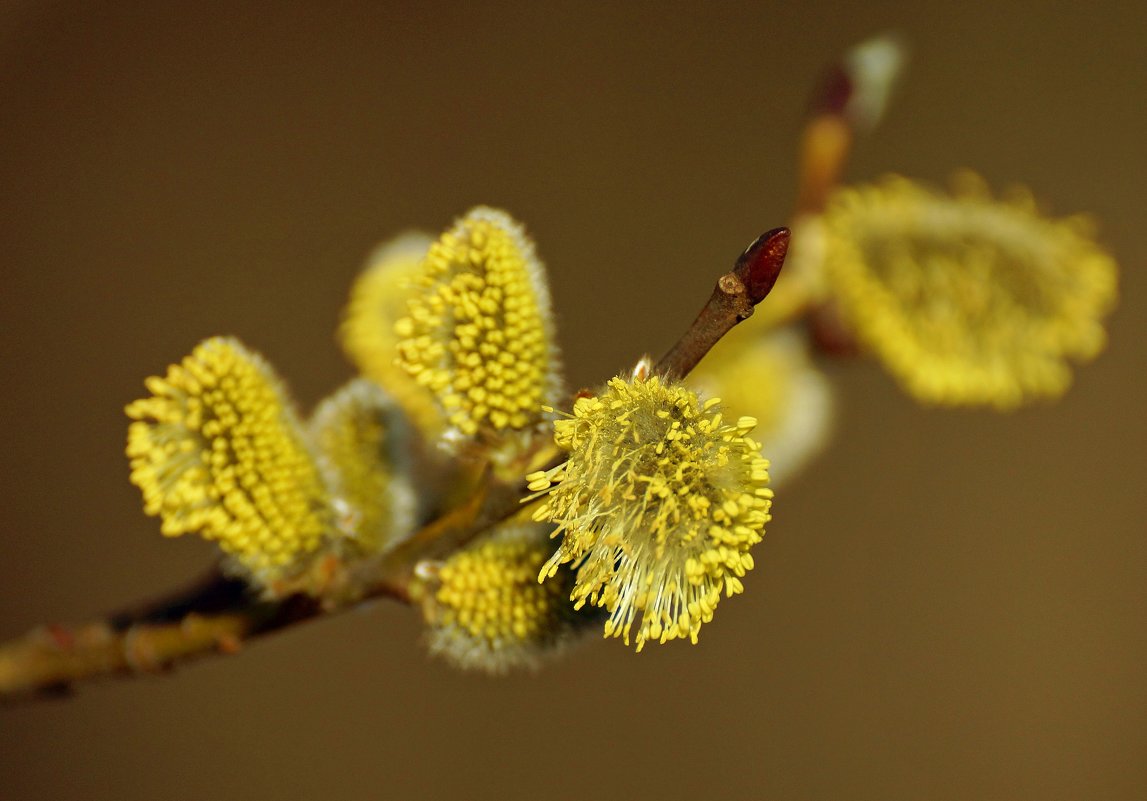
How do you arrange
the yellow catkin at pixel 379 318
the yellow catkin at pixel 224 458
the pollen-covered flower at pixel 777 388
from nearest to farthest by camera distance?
1. the yellow catkin at pixel 224 458
2. the yellow catkin at pixel 379 318
3. the pollen-covered flower at pixel 777 388

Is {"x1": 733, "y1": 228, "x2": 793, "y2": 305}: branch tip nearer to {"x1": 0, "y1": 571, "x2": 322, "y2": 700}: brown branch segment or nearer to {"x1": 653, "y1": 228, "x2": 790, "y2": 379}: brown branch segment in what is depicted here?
{"x1": 653, "y1": 228, "x2": 790, "y2": 379}: brown branch segment

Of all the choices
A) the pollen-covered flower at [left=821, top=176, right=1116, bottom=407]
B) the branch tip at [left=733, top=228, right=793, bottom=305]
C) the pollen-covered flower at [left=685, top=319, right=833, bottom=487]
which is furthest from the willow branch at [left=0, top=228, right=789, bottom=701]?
the pollen-covered flower at [left=821, top=176, right=1116, bottom=407]

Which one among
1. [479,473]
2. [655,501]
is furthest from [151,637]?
[655,501]

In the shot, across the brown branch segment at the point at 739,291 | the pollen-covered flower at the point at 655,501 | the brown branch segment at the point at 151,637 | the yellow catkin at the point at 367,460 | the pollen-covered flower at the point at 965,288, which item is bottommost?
the brown branch segment at the point at 151,637

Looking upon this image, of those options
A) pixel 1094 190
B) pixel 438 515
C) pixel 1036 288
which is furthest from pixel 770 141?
pixel 438 515

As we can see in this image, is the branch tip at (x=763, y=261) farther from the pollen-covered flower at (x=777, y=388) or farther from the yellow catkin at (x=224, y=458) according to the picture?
the pollen-covered flower at (x=777, y=388)

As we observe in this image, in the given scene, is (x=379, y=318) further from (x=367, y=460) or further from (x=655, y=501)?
(x=655, y=501)

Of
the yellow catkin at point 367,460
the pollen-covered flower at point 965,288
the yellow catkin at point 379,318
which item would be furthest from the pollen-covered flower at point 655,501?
the pollen-covered flower at point 965,288
